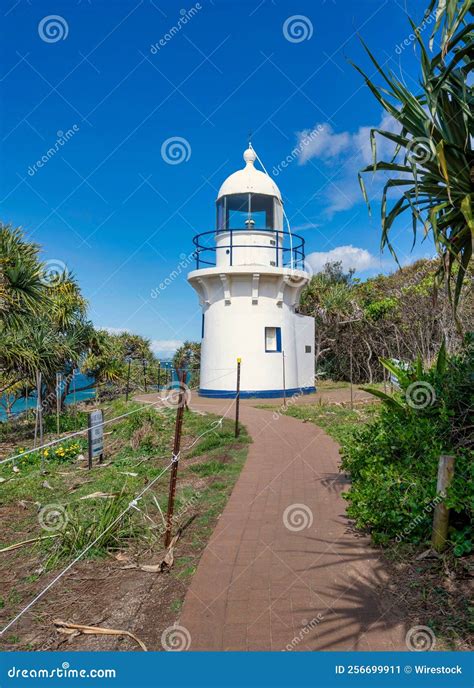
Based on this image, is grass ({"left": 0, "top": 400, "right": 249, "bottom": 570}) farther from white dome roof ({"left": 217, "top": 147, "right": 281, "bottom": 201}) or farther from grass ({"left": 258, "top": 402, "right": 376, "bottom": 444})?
white dome roof ({"left": 217, "top": 147, "right": 281, "bottom": 201})

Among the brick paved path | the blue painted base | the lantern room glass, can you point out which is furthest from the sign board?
the lantern room glass

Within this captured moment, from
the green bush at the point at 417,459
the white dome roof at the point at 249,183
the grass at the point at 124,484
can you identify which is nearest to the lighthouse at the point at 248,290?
the white dome roof at the point at 249,183

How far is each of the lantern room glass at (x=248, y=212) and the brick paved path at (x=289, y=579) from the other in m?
12.4

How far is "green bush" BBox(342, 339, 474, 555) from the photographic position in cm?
493

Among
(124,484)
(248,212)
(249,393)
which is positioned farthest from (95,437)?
(248,212)

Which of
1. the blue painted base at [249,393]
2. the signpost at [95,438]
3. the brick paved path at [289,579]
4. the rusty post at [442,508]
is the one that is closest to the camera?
the brick paved path at [289,579]

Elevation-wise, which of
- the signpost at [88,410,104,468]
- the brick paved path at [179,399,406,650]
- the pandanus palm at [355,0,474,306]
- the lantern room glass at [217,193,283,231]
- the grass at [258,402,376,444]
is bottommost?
the brick paved path at [179,399,406,650]

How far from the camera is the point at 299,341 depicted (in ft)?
67.7

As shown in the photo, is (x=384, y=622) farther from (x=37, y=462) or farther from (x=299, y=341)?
(x=299, y=341)

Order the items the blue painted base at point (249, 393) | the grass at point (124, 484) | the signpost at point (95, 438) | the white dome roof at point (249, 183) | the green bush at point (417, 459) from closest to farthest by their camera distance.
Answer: the green bush at point (417, 459) < the grass at point (124, 484) < the signpost at point (95, 438) < the blue painted base at point (249, 393) < the white dome roof at point (249, 183)

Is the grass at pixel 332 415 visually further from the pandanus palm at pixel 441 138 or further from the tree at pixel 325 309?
the tree at pixel 325 309

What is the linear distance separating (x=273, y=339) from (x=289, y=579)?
14.4 metres

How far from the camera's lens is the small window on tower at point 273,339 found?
737 inches

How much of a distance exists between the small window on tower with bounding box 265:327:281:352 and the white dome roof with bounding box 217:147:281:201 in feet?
16.6
